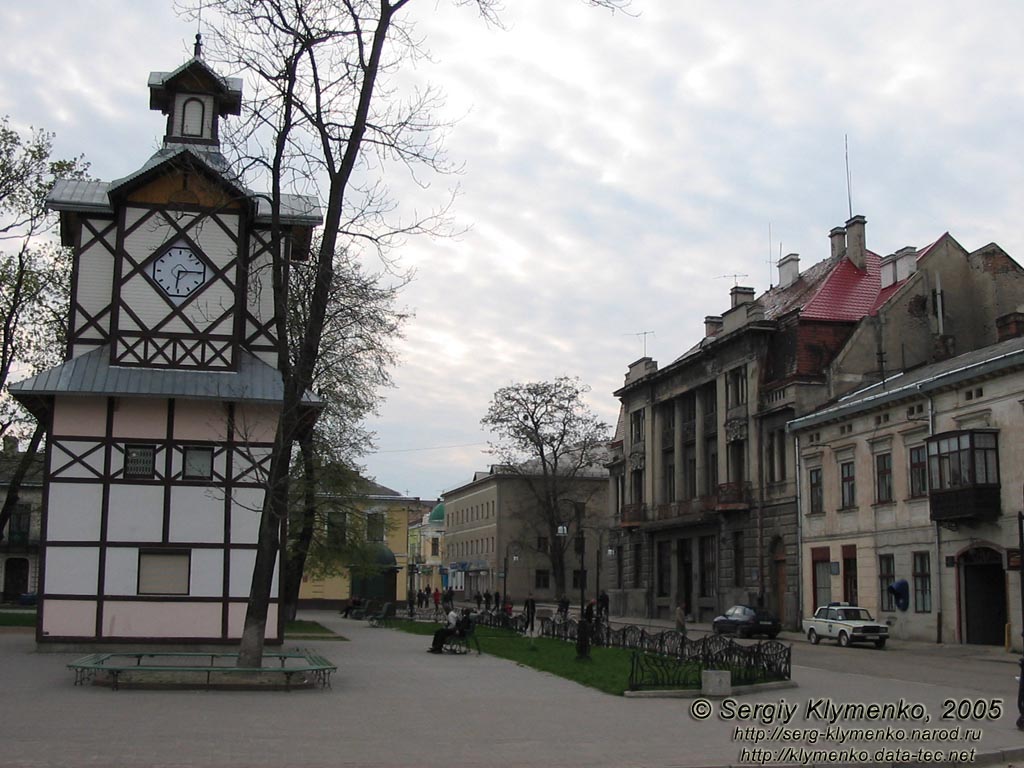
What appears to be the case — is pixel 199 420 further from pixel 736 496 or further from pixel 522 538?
pixel 522 538

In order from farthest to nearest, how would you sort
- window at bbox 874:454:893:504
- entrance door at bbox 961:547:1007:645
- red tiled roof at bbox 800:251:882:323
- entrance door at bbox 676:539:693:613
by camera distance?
1. entrance door at bbox 676:539:693:613
2. red tiled roof at bbox 800:251:882:323
3. window at bbox 874:454:893:504
4. entrance door at bbox 961:547:1007:645

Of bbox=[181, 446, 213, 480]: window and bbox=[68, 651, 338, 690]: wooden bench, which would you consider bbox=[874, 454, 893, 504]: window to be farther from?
bbox=[68, 651, 338, 690]: wooden bench

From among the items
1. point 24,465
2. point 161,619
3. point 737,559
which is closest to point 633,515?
point 737,559

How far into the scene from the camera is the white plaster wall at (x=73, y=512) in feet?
86.6

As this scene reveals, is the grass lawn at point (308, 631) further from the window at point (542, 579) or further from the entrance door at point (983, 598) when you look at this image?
the window at point (542, 579)

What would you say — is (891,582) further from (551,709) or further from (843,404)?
(551,709)

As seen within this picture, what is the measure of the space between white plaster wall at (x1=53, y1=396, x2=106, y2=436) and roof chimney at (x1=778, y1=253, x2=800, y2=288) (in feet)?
128

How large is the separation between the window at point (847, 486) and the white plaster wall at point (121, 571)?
26832 mm

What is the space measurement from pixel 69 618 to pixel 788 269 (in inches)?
1653

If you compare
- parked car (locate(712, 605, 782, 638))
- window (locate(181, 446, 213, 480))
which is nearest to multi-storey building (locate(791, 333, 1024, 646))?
parked car (locate(712, 605, 782, 638))

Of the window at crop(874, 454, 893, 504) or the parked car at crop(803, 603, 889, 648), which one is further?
the window at crop(874, 454, 893, 504)

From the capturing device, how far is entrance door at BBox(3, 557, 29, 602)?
7338cm

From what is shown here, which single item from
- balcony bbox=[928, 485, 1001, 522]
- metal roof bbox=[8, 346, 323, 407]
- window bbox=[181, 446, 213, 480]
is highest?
metal roof bbox=[8, 346, 323, 407]

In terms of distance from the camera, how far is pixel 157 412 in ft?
89.4
